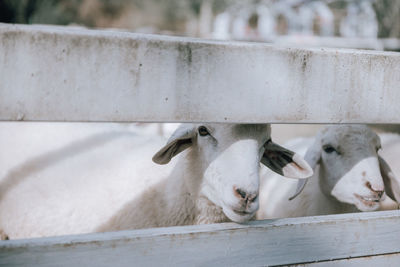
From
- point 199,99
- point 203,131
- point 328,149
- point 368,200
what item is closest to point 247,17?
point 328,149

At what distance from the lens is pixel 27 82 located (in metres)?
1.16

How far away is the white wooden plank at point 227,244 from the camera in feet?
4.18

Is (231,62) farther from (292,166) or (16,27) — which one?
(292,166)

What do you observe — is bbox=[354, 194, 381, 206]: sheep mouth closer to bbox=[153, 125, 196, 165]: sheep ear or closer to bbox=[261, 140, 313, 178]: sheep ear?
bbox=[261, 140, 313, 178]: sheep ear

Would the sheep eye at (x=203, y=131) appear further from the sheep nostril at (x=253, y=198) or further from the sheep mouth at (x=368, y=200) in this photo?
the sheep mouth at (x=368, y=200)

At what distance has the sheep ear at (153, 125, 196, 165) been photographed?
204 centimetres

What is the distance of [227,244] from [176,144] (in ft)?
2.48

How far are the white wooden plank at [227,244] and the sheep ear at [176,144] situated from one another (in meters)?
0.62

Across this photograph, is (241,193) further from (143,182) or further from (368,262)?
(143,182)

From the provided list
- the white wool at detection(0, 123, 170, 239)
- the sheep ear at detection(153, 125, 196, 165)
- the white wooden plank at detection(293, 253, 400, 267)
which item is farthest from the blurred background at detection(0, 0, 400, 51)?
the white wooden plank at detection(293, 253, 400, 267)

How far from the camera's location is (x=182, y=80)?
133 centimetres

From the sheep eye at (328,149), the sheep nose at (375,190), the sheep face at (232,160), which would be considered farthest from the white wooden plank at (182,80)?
the sheep eye at (328,149)

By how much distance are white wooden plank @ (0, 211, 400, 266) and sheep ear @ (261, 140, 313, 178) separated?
18.8 inches

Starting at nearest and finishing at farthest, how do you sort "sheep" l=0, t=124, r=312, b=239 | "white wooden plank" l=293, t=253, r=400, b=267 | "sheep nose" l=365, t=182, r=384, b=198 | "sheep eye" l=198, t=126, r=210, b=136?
1. "white wooden plank" l=293, t=253, r=400, b=267
2. "sheep" l=0, t=124, r=312, b=239
3. "sheep eye" l=198, t=126, r=210, b=136
4. "sheep nose" l=365, t=182, r=384, b=198
